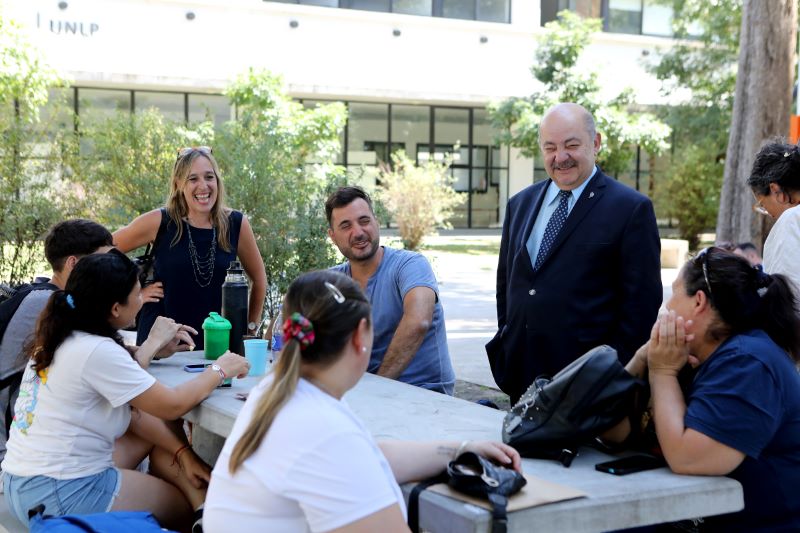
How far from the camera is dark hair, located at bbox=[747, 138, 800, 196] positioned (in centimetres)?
431

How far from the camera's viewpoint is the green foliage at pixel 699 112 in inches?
824

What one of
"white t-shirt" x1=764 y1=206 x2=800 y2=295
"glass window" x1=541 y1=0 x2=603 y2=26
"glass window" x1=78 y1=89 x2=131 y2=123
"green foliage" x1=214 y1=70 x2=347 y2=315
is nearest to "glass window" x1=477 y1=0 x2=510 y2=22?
"glass window" x1=541 y1=0 x2=603 y2=26

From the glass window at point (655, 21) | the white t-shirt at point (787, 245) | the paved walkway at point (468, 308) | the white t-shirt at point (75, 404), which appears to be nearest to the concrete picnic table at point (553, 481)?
the white t-shirt at point (75, 404)

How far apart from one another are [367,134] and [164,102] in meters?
6.30

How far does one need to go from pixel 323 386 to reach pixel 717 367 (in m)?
1.14

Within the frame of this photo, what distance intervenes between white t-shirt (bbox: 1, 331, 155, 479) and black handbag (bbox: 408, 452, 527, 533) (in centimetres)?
121

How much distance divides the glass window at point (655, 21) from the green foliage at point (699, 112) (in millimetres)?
6070

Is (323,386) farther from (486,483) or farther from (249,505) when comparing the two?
(486,483)

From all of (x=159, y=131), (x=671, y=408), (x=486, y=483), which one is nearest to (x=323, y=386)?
(x=486, y=483)

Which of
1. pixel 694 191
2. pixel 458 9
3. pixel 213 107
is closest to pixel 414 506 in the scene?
pixel 694 191

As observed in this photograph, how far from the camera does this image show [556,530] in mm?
2158

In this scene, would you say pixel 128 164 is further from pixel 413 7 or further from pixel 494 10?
pixel 494 10

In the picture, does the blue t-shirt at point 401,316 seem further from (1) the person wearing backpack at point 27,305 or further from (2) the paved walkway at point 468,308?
(2) the paved walkway at point 468,308

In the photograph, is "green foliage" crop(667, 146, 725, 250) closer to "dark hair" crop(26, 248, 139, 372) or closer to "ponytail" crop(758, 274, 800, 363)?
"ponytail" crop(758, 274, 800, 363)
